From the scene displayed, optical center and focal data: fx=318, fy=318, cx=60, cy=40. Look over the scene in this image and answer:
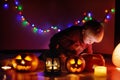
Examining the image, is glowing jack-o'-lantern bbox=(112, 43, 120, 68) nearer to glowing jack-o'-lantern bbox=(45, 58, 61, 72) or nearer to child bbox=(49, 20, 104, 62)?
child bbox=(49, 20, 104, 62)

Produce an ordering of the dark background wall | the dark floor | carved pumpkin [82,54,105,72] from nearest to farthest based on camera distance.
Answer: the dark floor
carved pumpkin [82,54,105,72]
the dark background wall

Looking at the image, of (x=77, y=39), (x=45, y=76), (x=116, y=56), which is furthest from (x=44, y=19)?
(x=45, y=76)

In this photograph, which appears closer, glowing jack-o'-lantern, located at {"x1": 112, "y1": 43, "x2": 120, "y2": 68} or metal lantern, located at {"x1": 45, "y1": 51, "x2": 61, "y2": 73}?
Result: metal lantern, located at {"x1": 45, "y1": 51, "x2": 61, "y2": 73}

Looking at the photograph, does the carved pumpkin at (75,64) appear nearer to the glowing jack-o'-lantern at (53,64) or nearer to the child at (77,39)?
the glowing jack-o'-lantern at (53,64)

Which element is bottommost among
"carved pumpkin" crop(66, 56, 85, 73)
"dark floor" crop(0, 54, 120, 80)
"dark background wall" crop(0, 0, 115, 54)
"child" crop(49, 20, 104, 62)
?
"dark floor" crop(0, 54, 120, 80)

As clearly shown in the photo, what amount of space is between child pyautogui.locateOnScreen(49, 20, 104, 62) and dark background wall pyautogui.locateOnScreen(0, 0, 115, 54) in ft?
2.50

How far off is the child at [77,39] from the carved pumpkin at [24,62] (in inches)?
9.1

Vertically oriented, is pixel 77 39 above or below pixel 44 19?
below

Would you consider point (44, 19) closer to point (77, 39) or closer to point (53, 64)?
point (77, 39)

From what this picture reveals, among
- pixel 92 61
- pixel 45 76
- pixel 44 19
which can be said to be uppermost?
pixel 44 19

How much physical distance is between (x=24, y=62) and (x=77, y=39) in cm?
52

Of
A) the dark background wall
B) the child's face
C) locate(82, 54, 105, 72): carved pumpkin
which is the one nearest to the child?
the child's face

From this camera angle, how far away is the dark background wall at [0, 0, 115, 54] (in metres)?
3.46

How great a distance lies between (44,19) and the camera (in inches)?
144
